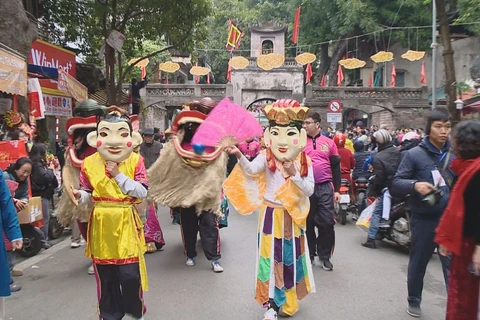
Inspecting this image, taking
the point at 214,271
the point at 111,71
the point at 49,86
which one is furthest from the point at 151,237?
the point at 111,71

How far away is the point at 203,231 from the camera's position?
5.13 m

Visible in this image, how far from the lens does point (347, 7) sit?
2419 centimetres

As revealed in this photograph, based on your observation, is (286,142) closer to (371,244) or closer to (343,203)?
(371,244)

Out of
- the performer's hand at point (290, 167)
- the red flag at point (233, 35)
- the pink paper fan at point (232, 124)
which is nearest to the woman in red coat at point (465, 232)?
the performer's hand at point (290, 167)

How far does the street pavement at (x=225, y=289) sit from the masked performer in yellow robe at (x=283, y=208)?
32 cm

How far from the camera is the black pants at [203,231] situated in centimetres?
510

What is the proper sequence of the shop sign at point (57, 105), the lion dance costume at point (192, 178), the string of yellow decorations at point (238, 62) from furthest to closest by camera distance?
the string of yellow decorations at point (238, 62) < the shop sign at point (57, 105) < the lion dance costume at point (192, 178)

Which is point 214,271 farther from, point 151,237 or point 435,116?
point 435,116

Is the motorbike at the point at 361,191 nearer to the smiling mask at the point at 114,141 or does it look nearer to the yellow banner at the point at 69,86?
the smiling mask at the point at 114,141

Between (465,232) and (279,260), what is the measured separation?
1510mm

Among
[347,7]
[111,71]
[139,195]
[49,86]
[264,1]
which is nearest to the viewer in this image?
[139,195]

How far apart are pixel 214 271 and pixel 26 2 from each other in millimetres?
8512

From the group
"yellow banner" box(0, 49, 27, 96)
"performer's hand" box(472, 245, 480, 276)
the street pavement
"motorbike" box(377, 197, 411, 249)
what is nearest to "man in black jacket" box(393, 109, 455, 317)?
the street pavement

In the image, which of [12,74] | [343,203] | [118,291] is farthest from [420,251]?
[12,74]
